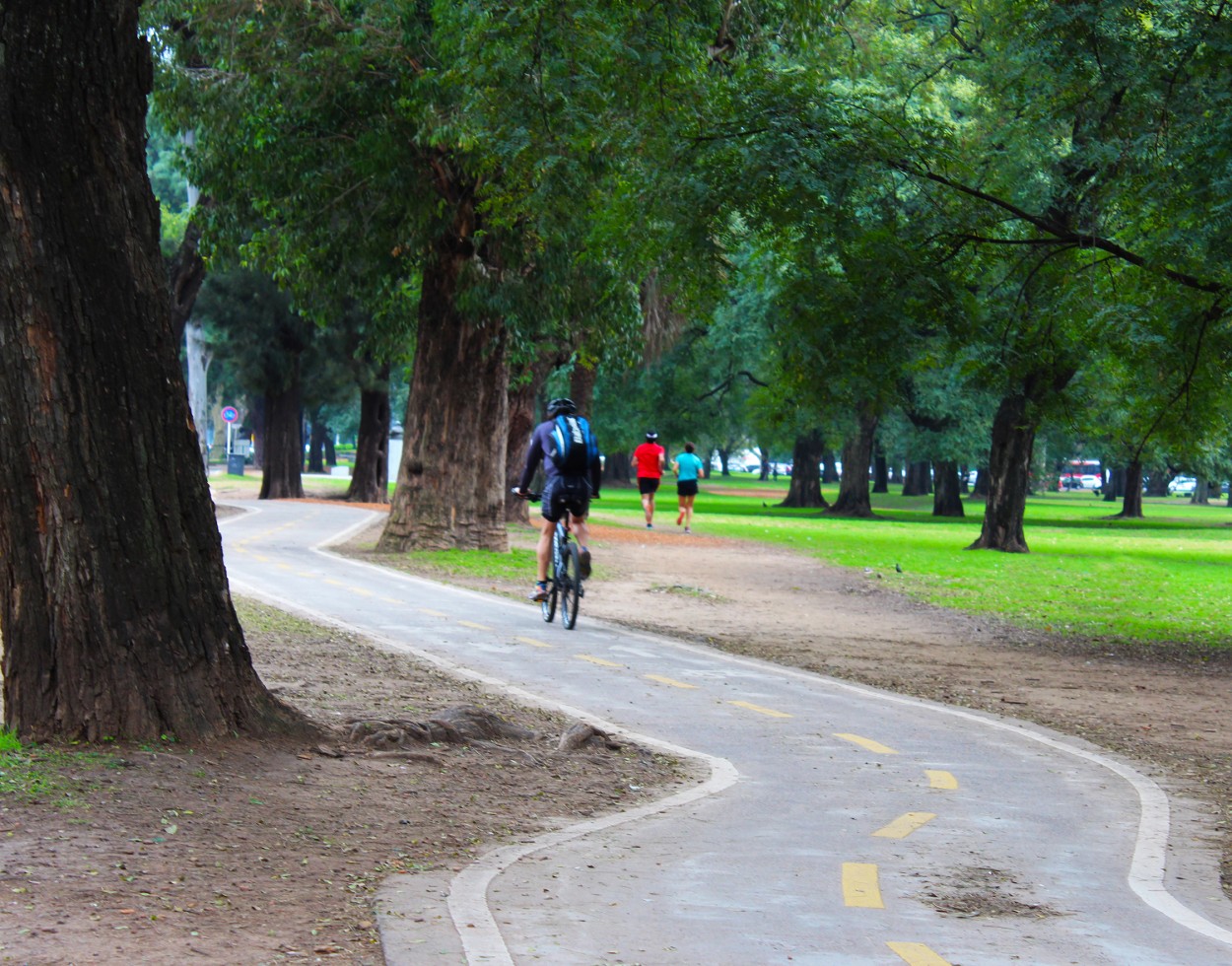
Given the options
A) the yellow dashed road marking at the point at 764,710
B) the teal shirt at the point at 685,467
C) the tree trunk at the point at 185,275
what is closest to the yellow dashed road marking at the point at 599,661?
the yellow dashed road marking at the point at 764,710

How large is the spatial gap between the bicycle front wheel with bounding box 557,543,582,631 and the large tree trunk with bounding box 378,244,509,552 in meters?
8.72

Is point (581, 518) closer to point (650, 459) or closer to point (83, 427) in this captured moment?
point (83, 427)

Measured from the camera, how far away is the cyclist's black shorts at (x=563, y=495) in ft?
47.6

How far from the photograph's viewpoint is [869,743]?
9.69 metres

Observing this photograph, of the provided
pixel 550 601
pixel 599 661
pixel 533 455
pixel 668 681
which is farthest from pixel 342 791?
pixel 550 601

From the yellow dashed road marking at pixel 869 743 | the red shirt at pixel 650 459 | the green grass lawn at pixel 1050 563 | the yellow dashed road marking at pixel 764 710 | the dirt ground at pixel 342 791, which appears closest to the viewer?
the dirt ground at pixel 342 791

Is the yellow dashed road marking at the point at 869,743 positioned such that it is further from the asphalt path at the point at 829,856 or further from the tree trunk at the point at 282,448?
the tree trunk at the point at 282,448

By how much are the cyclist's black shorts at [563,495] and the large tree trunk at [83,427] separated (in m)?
7.10

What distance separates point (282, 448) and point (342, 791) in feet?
121

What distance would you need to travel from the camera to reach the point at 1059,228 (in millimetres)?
15328

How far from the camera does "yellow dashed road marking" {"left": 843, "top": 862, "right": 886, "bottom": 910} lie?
5.93 m

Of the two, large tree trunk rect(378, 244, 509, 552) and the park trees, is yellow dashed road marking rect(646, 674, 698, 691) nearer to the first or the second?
the park trees

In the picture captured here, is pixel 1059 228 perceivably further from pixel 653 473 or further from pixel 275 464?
pixel 275 464

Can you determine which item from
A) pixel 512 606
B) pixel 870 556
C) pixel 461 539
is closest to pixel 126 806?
pixel 512 606
